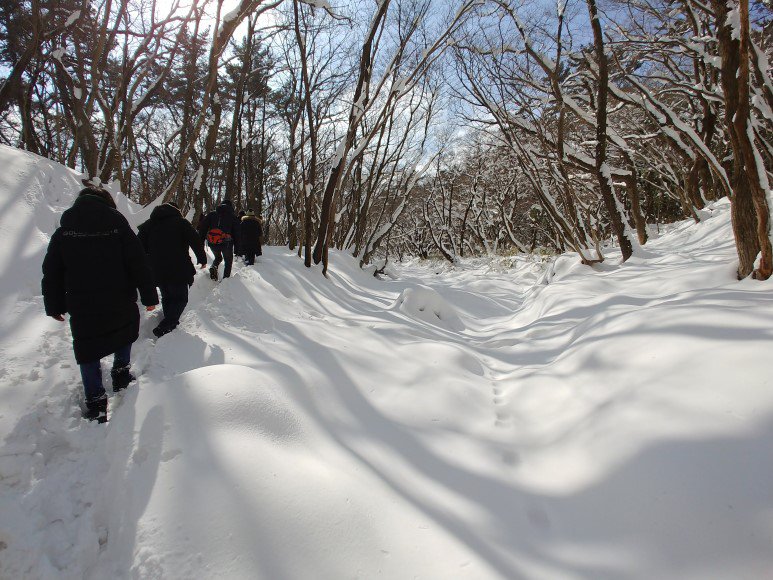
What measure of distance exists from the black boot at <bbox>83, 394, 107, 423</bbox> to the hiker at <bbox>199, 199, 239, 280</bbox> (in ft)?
14.3

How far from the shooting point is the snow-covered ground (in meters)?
1.55

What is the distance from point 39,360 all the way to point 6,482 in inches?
48.5

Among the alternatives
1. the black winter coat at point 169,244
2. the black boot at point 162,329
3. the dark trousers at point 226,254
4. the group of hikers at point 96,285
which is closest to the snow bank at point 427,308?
the dark trousers at point 226,254

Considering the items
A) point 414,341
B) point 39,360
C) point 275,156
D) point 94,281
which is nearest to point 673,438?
point 414,341

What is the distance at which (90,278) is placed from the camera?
8.59 feet

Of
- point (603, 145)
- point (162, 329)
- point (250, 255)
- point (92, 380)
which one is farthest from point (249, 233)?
point (603, 145)

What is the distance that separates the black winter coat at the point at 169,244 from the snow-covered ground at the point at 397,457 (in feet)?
2.86

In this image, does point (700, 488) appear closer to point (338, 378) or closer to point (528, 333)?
point (338, 378)

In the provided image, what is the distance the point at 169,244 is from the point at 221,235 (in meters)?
2.68

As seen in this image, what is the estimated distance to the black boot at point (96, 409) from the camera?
250 centimetres

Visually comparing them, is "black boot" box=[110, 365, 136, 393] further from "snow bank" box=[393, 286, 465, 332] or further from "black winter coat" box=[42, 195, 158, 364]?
"snow bank" box=[393, 286, 465, 332]

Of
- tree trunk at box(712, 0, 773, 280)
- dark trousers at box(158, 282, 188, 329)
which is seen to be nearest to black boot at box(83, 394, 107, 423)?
dark trousers at box(158, 282, 188, 329)

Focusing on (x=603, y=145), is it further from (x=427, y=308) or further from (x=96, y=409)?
(x=96, y=409)

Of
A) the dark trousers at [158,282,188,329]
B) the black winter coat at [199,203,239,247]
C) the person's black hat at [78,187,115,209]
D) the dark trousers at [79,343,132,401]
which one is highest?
the black winter coat at [199,203,239,247]
